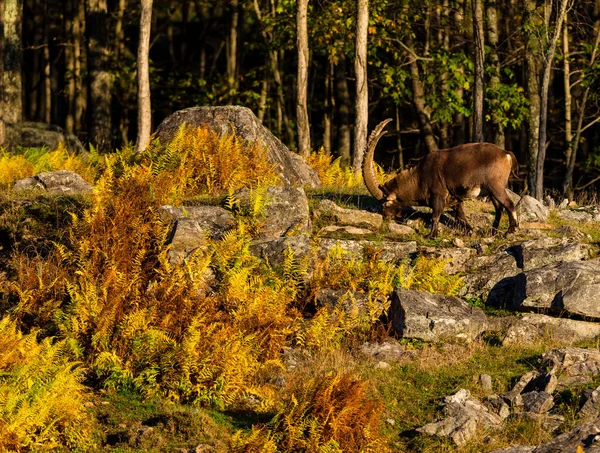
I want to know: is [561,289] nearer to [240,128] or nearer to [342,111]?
[240,128]

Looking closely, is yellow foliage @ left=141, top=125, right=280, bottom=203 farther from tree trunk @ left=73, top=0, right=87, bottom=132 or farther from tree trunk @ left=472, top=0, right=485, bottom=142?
tree trunk @ left=73, top=0, right=87, bottom=132

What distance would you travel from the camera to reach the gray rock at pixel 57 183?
2009 cm

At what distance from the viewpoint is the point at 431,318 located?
51.0 ft

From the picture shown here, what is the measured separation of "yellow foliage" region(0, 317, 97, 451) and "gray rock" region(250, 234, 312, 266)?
4471 millimetres

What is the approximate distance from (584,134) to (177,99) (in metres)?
15.6

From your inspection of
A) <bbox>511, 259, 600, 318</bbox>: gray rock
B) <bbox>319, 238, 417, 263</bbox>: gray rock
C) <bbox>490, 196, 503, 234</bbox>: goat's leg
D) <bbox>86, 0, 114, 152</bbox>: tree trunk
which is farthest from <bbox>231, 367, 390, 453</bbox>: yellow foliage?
<bbox>86, 0, 114, 152</bbox>: tree trunk

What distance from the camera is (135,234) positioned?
626 inches

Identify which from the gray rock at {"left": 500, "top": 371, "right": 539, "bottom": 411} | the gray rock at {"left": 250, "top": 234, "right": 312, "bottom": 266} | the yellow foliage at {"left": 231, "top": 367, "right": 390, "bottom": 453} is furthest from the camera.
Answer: the gray rock at {"left": 250, "top": 234, "right": 312, "bottom": 266}

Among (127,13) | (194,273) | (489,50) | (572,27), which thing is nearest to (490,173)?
(194,273)

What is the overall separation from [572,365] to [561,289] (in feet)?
7.80

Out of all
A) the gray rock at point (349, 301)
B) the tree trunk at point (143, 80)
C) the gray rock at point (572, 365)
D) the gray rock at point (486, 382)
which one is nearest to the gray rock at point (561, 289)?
the gray rock at point (572, 365)

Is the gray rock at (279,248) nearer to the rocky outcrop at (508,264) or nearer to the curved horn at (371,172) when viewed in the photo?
the rocky outcrop at (508,264)

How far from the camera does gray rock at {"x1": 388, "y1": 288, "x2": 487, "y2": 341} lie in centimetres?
1546

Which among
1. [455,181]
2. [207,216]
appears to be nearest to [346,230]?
[455,181]
